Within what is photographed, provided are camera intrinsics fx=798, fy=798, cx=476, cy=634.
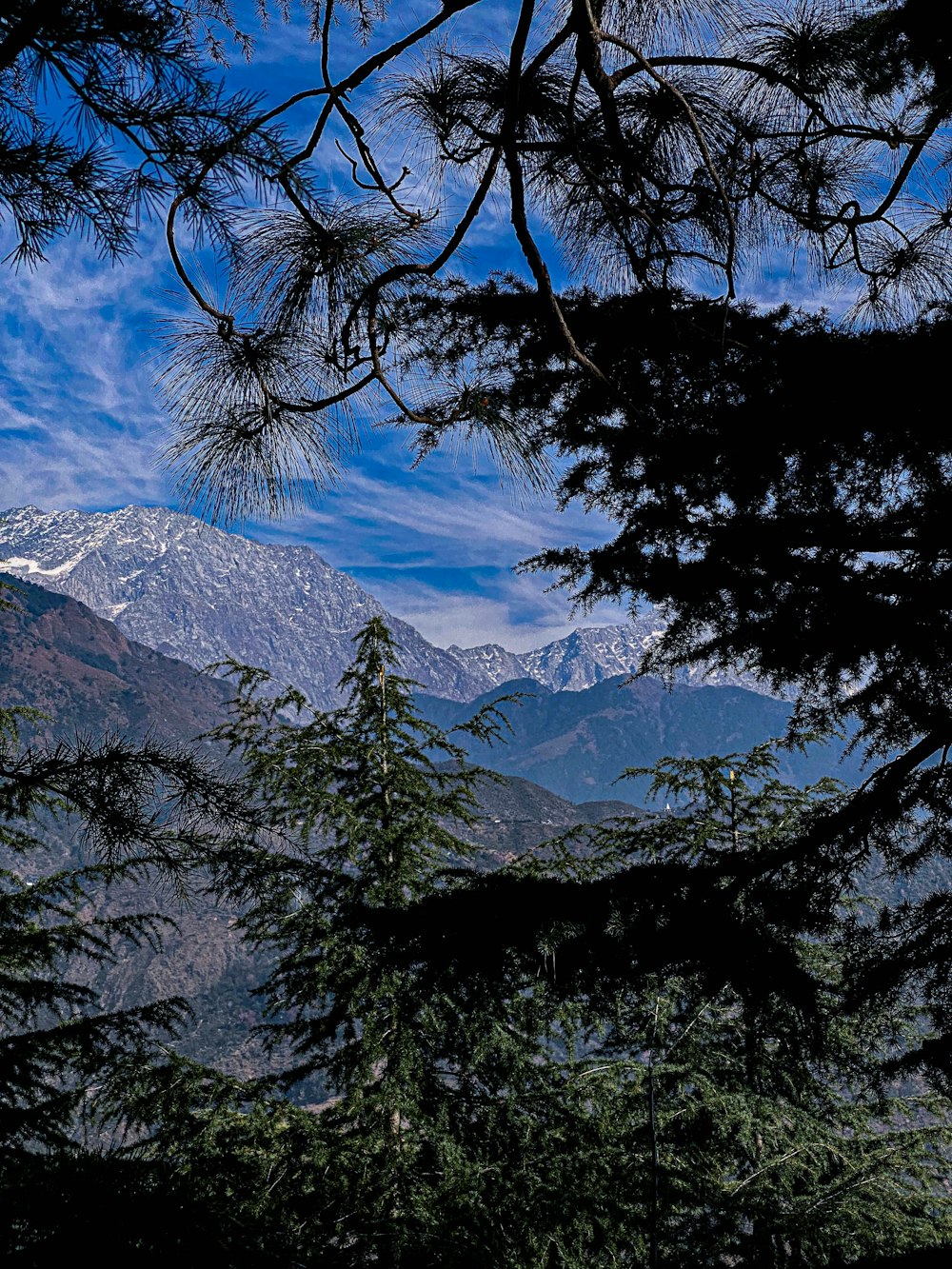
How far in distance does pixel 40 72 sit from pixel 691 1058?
20.2 feet

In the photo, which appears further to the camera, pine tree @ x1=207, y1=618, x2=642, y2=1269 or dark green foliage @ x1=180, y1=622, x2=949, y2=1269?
pine tree @ x1=207, y1=618, x2=642, y2=1269

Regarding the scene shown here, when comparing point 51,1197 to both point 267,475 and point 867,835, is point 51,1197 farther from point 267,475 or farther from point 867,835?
point 867,835

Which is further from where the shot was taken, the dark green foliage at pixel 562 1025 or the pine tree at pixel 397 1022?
the pine tree at pixel 397 1022

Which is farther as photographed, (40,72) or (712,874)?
(712,874)

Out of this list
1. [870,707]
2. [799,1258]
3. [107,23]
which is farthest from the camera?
[799,1258]

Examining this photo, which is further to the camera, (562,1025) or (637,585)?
(562,1025)

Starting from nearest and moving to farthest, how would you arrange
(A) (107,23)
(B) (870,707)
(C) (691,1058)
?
(A) (107,23), (B) (870,707), (C) (691,1058)

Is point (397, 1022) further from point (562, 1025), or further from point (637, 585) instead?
point (637, 585)

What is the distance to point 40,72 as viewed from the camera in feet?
6.73

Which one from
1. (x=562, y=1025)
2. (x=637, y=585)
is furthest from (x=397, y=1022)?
(x=637, y=585)

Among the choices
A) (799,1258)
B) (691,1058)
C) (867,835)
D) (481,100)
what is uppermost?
(481,100)

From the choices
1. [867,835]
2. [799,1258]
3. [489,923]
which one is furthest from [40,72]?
[799,1258]

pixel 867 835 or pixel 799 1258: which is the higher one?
pixel 867 835

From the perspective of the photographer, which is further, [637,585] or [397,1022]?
[397,1022]
